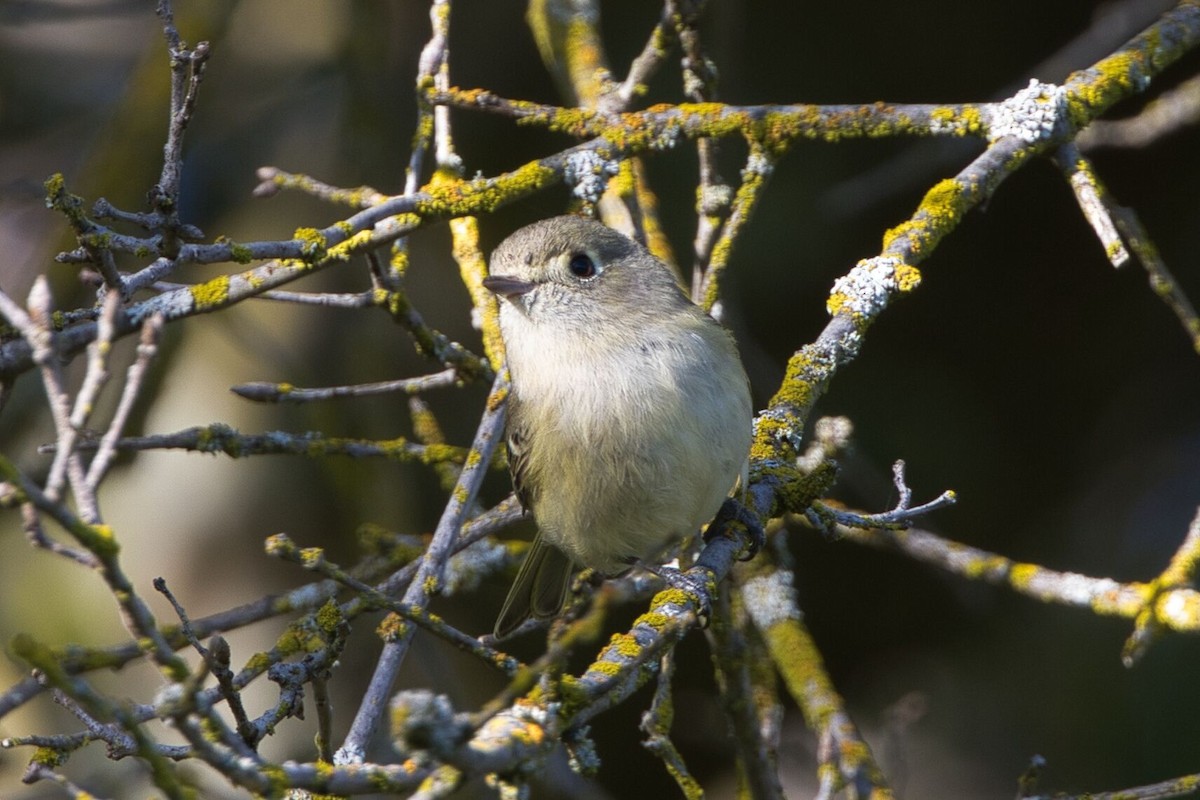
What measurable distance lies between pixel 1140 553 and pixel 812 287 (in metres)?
1.54

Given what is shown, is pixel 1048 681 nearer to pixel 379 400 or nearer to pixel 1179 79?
pixel 1179 79

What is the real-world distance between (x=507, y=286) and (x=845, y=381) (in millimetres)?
1979

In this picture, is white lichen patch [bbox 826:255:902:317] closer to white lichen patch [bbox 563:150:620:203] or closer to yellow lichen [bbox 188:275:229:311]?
white lichen patch [bbox 563:150:620:203]

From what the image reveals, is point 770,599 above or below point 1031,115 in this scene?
below

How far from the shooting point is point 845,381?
14.5ft

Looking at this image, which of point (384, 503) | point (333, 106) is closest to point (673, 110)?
point (384, 503)

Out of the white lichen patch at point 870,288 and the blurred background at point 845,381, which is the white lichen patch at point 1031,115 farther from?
the blurred background at point 845,381

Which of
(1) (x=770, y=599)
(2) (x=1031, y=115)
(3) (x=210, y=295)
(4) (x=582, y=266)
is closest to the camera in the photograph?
(3) (x=210, y=295)

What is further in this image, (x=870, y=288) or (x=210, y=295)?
(x=870, y=288)

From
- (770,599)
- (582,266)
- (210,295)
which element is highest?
(582,266)

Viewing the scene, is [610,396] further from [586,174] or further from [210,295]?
[210,295]

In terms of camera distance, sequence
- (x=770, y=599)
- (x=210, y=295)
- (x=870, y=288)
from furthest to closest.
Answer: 1. (x=770, y=599)
2. (x=870, y=288)
3. (x=210, y=295)

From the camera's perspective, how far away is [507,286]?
2.82 m

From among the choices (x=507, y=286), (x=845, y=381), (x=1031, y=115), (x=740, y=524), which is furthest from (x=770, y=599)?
(x=845, y=381)
